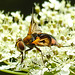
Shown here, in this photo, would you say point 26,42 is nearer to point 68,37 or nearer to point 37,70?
point 37,70

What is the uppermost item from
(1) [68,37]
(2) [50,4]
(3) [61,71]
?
(2) [50,4]

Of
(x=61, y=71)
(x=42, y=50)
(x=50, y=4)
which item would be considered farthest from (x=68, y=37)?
(x=50, y=4)

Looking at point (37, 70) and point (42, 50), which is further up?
point (42, 50)

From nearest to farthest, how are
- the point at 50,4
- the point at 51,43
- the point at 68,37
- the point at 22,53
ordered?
the point at 51,43, the point at 22,53, the point at 68,37, the point at 50,4

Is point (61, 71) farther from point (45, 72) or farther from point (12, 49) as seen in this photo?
point (12, 49)

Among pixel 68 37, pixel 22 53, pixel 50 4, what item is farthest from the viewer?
pixel 50 4

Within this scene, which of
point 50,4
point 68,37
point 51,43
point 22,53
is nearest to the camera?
point 51,43

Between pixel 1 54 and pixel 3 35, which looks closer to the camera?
pixel 1 54

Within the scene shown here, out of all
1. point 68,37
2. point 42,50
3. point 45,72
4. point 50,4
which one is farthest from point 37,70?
point 50,4

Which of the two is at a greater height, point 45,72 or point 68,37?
point 68,37
